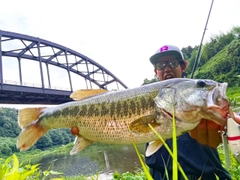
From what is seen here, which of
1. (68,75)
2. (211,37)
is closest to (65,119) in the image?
(68,75)

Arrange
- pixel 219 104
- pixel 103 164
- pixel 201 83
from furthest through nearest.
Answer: pixel 103 164 → pixel 201 83 → pixel 219 104

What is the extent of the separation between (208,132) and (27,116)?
5.59 ft

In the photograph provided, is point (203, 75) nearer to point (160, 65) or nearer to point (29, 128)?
point (160, 65)

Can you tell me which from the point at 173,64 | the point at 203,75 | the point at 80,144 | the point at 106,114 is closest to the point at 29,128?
the point at 80,144

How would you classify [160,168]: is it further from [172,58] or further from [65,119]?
[172,58]

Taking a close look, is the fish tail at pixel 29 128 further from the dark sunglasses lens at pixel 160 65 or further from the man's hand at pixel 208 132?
the dark sunglasses lens at pixel 160 65

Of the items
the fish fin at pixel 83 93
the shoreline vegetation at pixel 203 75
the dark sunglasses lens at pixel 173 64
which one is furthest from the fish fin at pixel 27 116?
the shoreline vegetation at pixel 203 75

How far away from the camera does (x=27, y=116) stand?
2.36m

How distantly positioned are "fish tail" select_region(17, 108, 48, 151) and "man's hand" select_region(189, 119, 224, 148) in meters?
1.44

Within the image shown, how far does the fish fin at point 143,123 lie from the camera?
1.75 meters

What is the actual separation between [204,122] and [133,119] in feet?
1.76

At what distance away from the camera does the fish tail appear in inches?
89.0

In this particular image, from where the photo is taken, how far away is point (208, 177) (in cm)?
244

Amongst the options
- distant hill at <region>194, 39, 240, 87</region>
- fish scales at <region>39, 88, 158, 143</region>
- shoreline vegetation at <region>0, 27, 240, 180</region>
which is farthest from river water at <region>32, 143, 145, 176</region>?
distant hill at <region>194, 39, 240, 87</region>
